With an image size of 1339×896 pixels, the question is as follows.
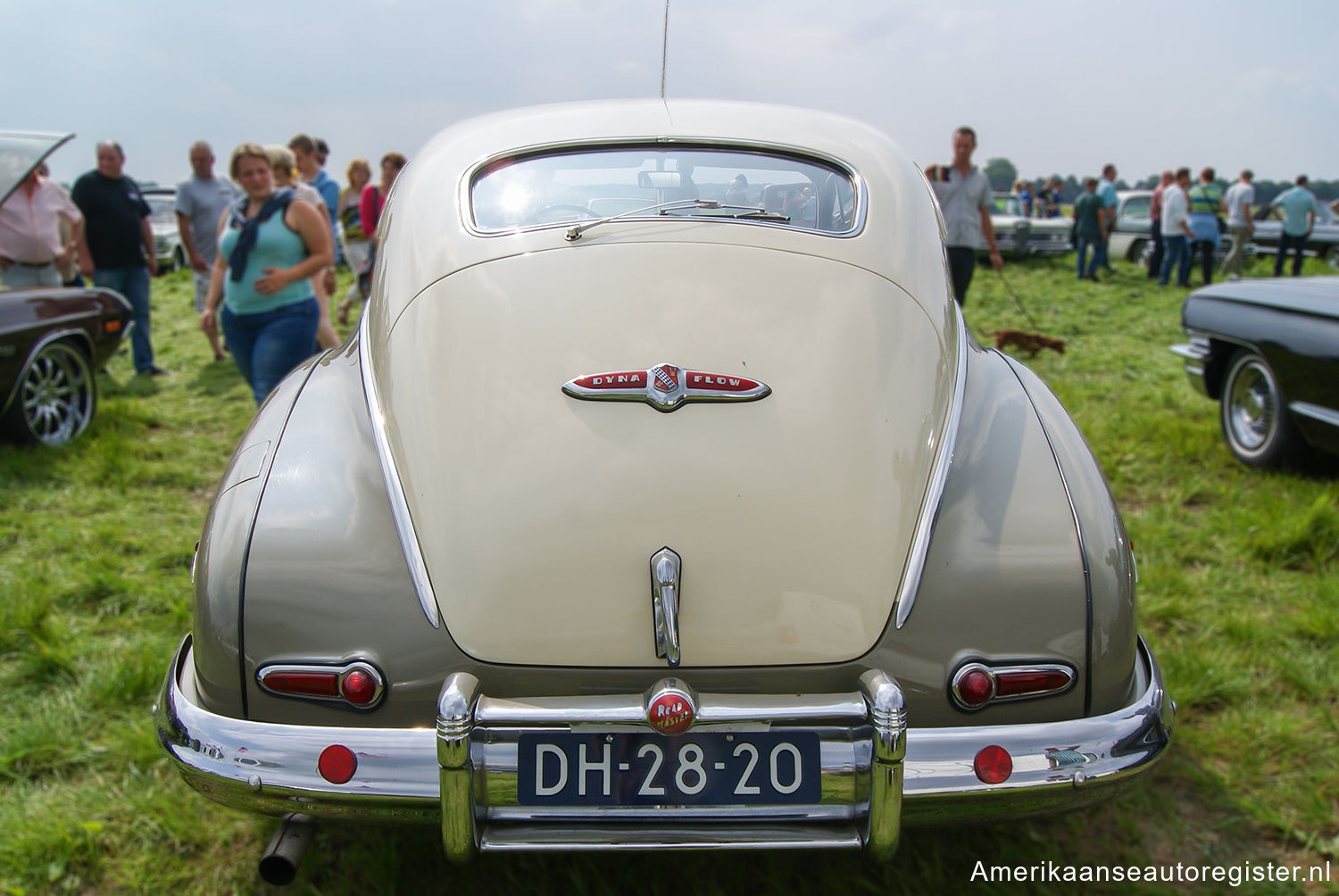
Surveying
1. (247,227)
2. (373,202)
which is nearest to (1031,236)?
(373,202)

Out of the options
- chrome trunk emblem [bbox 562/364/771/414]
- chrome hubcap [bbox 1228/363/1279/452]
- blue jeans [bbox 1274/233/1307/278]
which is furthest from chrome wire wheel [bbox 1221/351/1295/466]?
blue jeans [bbox 1274/233/1307/278]

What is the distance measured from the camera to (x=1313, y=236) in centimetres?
1712

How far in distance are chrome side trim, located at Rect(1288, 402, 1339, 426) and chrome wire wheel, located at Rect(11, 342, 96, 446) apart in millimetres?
6387

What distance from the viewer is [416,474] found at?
6.62 feet

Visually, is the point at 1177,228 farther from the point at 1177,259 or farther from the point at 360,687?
the point at 360,687

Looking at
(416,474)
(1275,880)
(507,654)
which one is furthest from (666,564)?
(1275,880)

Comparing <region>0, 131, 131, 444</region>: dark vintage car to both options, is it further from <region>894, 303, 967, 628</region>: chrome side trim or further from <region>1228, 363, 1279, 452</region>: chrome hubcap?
<region>1228, 363, 1279, 452</region>: chrome hubcap

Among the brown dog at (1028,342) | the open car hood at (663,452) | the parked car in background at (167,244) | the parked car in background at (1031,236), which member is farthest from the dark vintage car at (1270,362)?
the parked car in background at (167,244)

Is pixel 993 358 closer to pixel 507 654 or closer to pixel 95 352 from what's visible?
pixel 507 654

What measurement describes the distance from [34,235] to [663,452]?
6.54m

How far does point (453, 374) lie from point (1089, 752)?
56.4 inches

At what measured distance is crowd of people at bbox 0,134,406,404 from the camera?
4.71 metres

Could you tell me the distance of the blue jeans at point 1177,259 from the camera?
14.7m

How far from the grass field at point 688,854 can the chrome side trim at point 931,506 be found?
744 mm
